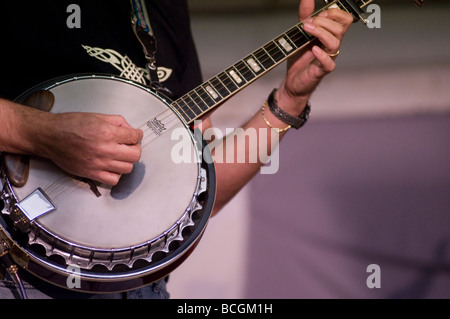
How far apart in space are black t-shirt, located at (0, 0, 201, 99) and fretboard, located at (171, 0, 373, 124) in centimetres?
15

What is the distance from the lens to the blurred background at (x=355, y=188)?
2.57 m

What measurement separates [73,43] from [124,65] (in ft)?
0.44

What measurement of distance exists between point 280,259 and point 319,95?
33.5 inches

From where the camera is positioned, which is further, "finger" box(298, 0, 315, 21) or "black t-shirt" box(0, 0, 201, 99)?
"finger" box(298, 0, 315, 21)

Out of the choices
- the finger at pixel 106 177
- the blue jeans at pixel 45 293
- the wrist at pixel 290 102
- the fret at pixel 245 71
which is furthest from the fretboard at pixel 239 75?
the blue jeans at pixel 45 293

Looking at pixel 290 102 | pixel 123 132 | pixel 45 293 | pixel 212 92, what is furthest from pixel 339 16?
pixel 45 293

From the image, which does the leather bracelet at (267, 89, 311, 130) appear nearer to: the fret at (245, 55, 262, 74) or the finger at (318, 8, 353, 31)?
the fret at (245, 55, 262, 74)

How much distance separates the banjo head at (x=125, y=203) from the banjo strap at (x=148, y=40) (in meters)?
0.07

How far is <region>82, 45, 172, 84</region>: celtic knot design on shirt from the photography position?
1.31m

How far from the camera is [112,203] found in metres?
1.16

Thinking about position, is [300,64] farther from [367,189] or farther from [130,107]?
[367,189]

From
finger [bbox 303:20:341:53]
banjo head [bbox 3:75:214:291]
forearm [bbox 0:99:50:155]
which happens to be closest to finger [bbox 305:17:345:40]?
finger [bbox 303:20:341:53]

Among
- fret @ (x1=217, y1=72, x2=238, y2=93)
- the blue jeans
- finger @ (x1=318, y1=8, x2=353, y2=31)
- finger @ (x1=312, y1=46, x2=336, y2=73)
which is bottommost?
the blue jeans
